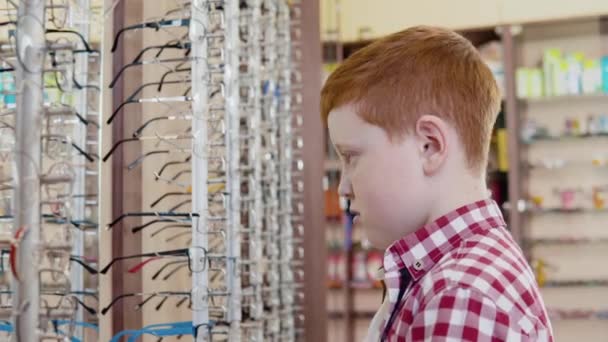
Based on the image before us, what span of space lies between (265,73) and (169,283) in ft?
3.12

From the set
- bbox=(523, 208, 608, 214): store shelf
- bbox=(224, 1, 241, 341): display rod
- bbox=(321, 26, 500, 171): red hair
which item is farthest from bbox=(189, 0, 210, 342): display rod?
bbox=(523, 208, 608, 214): store shelf

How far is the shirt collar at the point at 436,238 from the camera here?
871mm

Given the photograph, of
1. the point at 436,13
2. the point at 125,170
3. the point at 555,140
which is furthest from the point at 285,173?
the point at 555,140

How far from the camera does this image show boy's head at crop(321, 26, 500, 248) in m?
0.86

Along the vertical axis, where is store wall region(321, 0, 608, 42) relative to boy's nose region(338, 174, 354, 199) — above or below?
above

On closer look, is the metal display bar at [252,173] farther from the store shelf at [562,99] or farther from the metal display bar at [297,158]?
the store shelf at [562,99]

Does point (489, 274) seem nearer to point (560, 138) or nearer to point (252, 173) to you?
point (252, 173)

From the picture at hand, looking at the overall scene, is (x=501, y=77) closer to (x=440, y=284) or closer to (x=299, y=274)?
(x=299, y=274)

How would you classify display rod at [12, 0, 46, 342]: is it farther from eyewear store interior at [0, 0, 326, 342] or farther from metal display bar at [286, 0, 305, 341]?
metal display bar at [286, 0, 305, 341]

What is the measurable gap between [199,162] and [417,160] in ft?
2.09

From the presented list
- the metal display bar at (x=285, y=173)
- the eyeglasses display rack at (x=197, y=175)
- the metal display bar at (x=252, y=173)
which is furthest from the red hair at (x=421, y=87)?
the metal display bar at (x=285, y=173)

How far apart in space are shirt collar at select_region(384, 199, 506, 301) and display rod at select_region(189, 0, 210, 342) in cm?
59

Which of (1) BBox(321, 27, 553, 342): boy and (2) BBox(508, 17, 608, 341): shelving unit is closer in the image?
(1) BBox(321, 27, 553, 342): boy

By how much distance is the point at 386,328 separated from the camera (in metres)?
0.85
